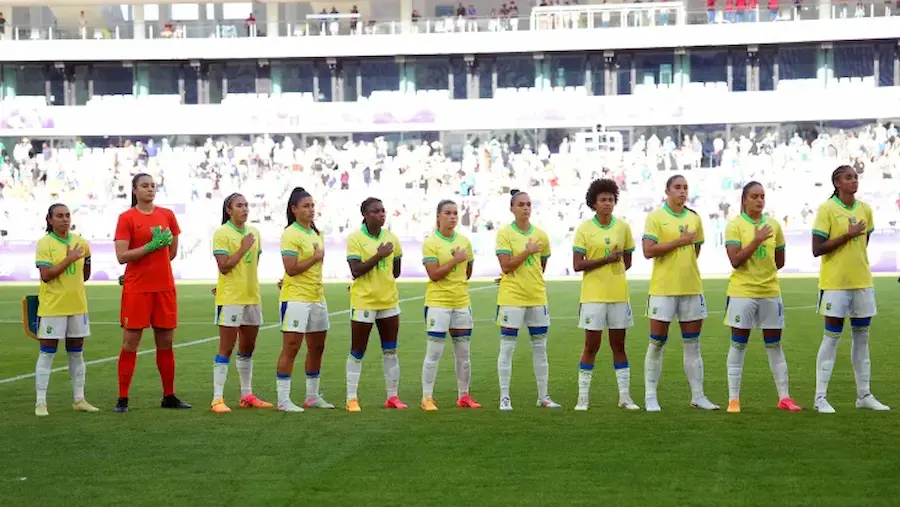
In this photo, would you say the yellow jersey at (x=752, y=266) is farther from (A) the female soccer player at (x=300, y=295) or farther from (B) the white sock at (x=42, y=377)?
(B) the white sock at (x=42, y=377)

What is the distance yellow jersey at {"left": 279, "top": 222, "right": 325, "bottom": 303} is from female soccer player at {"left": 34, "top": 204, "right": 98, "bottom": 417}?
188cm

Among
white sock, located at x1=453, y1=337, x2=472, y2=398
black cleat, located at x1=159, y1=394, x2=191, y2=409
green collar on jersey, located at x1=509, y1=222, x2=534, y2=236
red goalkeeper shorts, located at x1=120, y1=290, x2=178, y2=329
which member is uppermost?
green collar on jersey, located at x1=509, y1=222, x2=534, y2=236

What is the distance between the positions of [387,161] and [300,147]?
423cm

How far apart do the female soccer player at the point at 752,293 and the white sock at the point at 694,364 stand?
297 millimetres

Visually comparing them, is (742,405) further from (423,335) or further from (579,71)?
(579,71)

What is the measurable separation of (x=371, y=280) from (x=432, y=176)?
3610 centimetres

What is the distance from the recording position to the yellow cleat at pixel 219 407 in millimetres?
11836

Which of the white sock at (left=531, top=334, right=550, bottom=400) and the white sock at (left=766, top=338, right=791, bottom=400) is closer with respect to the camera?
the white sock at (left=766, top=338, right=791, bottom=400)

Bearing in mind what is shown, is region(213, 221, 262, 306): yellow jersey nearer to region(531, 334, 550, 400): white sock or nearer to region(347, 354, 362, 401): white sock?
region(347, 354, 362, 401): white sock

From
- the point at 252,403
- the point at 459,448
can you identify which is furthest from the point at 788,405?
the point at 252,403

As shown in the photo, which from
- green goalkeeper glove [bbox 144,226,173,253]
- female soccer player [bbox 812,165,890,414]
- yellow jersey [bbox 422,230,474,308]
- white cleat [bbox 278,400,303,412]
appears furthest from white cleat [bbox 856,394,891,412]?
green goalkeeper glove [bbox 144,226,173,253]

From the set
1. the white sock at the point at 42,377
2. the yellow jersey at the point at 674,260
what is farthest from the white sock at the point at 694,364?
the white sock at the point at 42,377

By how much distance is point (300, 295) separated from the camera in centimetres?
1188

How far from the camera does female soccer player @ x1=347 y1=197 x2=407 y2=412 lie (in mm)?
11812
